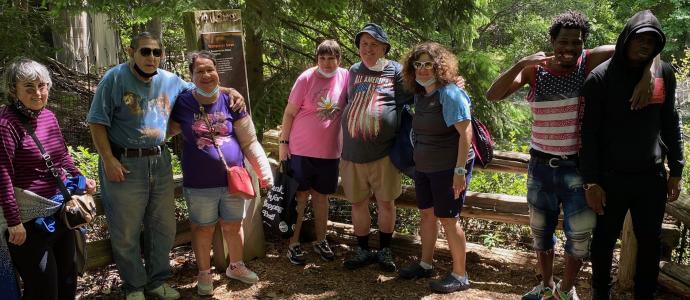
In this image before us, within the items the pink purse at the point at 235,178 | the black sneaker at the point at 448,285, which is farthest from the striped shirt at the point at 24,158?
the black sneaker at the point at 448,285

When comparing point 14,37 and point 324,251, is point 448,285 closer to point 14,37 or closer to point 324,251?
point 324,251

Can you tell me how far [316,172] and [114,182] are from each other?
1663 millimetres

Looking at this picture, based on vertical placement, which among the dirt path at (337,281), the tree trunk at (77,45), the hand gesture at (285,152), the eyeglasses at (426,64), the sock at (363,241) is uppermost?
the tree trunk at (77,45)

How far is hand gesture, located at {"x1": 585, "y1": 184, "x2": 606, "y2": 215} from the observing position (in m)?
3.35

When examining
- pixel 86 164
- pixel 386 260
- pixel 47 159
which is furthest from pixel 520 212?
pixel 86 164

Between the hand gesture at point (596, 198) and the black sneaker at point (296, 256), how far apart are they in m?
2.64

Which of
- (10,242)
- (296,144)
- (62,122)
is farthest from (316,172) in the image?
(62,122)

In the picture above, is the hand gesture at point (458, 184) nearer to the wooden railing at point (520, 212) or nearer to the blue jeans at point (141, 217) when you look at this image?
the wooden railing at point (520, 212)

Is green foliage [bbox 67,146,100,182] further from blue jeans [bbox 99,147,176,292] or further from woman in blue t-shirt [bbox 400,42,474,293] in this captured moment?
woman in blue t-shirt [bbox 400,42,474,293]

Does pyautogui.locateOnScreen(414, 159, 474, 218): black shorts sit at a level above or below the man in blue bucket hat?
below

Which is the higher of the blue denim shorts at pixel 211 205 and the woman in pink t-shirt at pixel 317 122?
the woman in pink t-shirt at pixel 317 122

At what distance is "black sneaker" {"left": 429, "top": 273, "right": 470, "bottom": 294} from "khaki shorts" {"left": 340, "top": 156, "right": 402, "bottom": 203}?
78 centimetres

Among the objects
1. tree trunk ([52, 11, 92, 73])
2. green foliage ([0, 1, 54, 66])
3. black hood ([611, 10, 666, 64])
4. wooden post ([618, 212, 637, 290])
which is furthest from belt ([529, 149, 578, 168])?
tree trunk ([52, 11, 92, 73])

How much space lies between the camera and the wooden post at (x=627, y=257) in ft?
13.9
